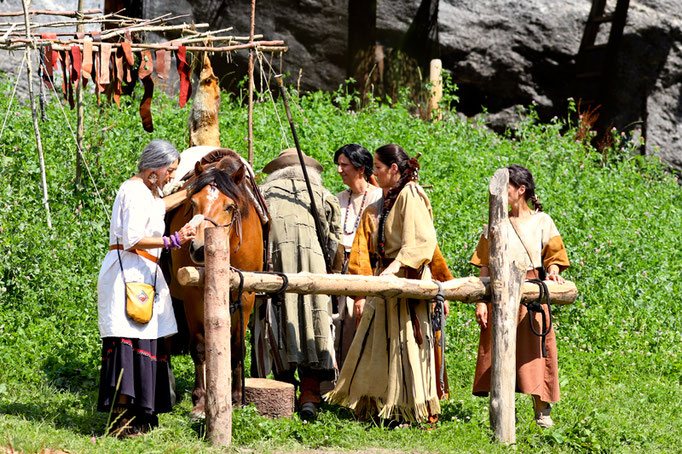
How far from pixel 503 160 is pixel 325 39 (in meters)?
4.87

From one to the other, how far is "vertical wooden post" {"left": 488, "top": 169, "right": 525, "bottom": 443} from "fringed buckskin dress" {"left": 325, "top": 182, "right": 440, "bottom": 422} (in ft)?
1.40

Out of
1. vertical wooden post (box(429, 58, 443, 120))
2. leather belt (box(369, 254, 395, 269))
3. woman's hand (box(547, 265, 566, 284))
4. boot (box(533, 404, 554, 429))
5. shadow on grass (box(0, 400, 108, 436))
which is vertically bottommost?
boot (box(533, 404, 554, 429))

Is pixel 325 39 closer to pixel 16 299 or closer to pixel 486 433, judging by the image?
pixel 16 299

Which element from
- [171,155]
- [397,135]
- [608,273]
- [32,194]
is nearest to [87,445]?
[171,155]

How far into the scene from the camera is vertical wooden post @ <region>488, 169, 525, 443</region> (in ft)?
18.5

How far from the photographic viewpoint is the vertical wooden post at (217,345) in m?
4.93

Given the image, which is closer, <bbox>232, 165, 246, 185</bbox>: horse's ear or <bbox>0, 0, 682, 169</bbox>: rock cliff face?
<bbox>232, 165, 246, 185</bbox>: horse's ear

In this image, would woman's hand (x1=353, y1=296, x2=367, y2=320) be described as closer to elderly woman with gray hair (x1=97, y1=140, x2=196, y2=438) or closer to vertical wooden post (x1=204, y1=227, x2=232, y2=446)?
vertical wooden post (x1=204, y1=227, x2=232, y2=446)

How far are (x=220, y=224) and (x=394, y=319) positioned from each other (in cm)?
139

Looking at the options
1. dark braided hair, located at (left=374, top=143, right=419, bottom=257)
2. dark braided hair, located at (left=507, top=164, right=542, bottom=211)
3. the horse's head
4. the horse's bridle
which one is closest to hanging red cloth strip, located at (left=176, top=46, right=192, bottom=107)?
the horse's head

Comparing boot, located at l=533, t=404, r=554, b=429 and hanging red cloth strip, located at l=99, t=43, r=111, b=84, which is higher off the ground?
hanging red cloth strip, located at l=99, t=43, r=111, b=84

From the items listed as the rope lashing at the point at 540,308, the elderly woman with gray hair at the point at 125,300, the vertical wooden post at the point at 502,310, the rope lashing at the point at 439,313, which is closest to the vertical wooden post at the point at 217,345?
the elderly woman with gray hair at the point at 125,300

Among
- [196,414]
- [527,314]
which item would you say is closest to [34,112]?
[196,414]

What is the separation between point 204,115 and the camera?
7.46m
